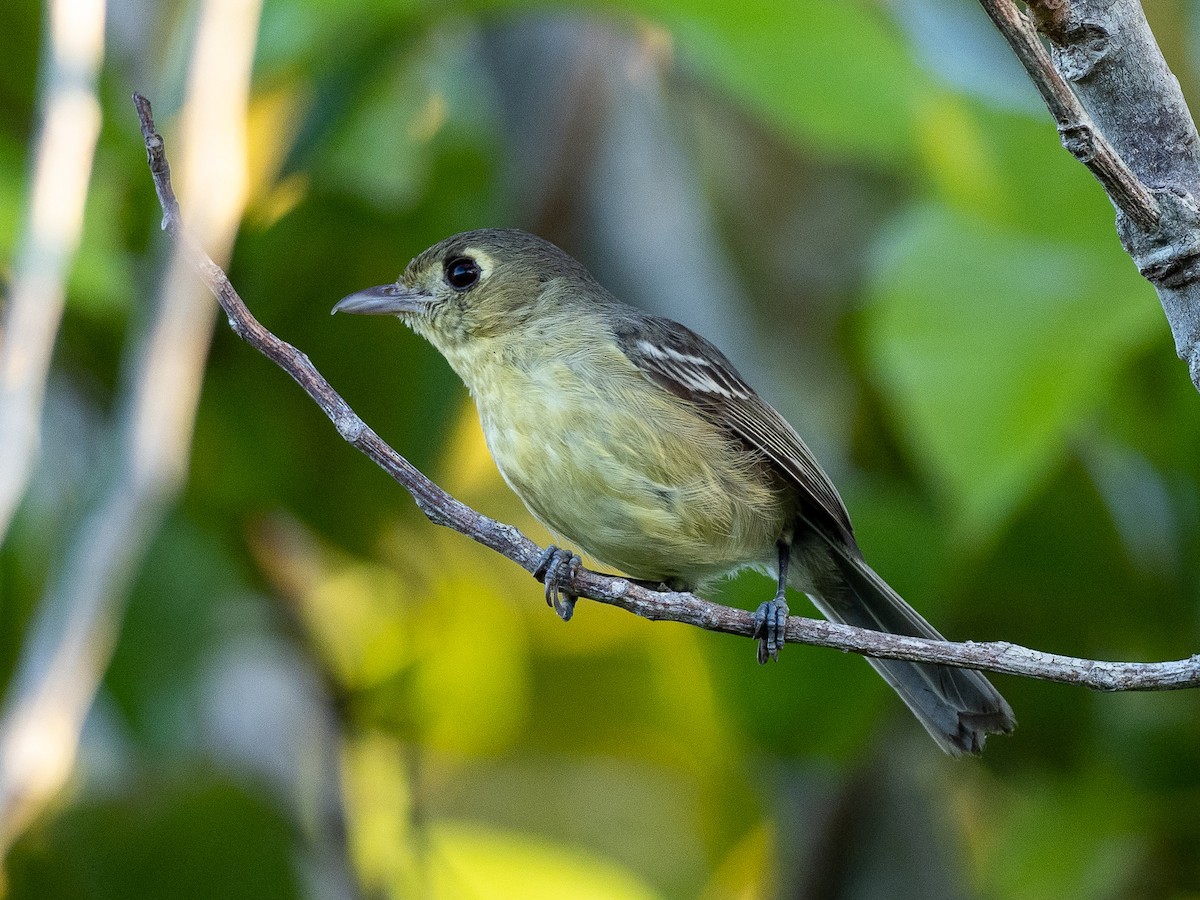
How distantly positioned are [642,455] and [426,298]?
2.98 ft

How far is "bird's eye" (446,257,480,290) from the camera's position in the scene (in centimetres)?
378

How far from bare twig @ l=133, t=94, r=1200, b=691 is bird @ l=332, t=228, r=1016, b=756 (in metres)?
0.64

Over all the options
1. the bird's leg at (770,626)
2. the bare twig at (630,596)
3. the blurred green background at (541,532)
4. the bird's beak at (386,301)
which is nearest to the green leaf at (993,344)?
the blurred green background at (541,532)

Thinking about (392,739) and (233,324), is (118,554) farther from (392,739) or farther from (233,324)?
(392,739)

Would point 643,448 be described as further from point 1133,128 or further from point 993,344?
point 1133,128

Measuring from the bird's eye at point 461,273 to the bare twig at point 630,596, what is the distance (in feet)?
5.27

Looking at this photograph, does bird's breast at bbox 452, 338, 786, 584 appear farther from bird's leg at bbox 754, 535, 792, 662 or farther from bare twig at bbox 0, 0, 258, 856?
bare twig at bbox 0, 0, 258, 856

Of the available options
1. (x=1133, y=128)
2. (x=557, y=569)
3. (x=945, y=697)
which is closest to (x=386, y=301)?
(x=557, y=569)

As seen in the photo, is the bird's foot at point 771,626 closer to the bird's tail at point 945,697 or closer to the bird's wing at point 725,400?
the bird's tail at point 945,697

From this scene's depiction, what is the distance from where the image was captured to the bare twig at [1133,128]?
168 cm

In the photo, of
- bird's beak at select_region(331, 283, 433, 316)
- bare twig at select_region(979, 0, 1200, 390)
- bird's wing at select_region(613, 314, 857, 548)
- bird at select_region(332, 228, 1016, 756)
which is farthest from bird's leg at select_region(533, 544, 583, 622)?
→ bird's beak at select_region(331, 283, 433, 316)

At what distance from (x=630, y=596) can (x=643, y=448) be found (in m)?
0.98

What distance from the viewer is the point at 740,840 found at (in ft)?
14.2

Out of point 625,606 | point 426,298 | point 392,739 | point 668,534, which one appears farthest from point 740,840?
point 625,606
